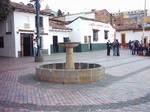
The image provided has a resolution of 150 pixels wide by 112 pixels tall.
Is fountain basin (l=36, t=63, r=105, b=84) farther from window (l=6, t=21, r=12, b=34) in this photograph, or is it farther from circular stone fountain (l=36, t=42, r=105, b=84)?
window (l=6, t=21, r=12, b=34)

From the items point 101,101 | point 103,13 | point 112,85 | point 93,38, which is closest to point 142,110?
point 101,101

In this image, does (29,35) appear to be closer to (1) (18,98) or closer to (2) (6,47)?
(2) (6,47)

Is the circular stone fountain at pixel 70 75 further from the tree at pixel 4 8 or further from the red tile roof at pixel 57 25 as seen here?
the red tile roof at pixel 57 25

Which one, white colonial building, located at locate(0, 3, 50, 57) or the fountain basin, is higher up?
white colonial building, located at locate(0, 3, 50, 57)

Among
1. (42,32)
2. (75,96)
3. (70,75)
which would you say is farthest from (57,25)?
(75,96)

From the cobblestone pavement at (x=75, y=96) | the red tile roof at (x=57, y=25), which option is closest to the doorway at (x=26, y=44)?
the red tile roof at (x=57, y=25)

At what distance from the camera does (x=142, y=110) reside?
720 centimetres

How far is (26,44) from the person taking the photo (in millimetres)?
28766

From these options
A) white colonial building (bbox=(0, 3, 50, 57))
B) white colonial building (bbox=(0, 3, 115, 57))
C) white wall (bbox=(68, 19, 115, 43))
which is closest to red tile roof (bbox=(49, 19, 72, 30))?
white colonial building (bbox=(0, 3, 115, 57))

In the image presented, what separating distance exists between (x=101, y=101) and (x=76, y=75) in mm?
2727

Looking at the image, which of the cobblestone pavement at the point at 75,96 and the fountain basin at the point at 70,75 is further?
the fountain basin at the point at 70,75

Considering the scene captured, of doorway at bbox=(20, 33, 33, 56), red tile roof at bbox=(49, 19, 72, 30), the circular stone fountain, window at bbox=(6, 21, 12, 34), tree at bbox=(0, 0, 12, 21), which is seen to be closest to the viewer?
the circular stone fountain

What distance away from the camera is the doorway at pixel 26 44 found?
92.2ft

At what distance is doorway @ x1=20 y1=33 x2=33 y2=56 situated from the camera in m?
28.1
